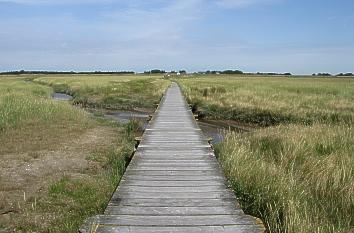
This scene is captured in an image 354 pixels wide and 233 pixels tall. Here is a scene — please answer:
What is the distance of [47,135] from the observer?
1370cm

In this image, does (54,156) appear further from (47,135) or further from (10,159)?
(47,135)

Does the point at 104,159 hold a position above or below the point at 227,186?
below

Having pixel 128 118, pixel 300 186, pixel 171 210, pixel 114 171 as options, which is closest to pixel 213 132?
pixel 128 118

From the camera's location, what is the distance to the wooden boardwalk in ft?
14.7

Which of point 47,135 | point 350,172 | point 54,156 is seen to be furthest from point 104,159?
point 350,172

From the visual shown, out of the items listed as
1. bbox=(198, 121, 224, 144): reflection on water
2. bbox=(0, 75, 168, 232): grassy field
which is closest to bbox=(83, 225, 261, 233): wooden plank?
bbox=(0, 75, 168, 232): grassy field

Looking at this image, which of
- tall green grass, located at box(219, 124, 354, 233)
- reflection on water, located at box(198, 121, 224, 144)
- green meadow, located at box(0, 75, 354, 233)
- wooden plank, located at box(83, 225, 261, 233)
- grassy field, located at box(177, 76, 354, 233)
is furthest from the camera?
reflection on water, located at box(198, 121, 224, 144)

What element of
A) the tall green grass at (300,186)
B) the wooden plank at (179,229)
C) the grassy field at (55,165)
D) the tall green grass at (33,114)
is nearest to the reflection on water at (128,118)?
the grassy field at (55,165)

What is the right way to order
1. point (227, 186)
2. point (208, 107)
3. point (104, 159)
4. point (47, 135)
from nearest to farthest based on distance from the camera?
point (227, 186) < point (104, 159) < point (47, 135) < point (208, 107)

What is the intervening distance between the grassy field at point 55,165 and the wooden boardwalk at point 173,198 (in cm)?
105

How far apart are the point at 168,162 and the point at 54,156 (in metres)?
4.51

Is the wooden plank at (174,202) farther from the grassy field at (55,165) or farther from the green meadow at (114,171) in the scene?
the grassy field at (55,165)

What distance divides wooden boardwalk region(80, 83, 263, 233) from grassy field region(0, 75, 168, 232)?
105 centimetres

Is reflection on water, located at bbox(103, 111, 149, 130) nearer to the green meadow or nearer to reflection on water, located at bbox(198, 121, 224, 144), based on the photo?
the green meadow
